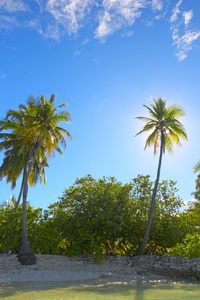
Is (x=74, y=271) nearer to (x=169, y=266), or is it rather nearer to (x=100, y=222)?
(x=100, y=222)

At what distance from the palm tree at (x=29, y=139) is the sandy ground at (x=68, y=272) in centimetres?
91

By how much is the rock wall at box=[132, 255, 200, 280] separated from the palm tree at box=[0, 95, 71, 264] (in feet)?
22.6

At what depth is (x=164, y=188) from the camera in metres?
19.8

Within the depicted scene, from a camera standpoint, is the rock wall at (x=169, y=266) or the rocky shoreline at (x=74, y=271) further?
the rock wall at (x=169, y=266)

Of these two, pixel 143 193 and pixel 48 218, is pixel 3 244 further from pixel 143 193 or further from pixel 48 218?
pixel 143 193

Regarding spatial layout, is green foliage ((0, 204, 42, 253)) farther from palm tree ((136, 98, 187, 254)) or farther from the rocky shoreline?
palm tree ((136, 98, 187, 254))

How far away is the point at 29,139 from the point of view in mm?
18094

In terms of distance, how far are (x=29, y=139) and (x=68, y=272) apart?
350 inches

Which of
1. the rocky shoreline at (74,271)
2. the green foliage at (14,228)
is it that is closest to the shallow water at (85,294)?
the rocky shoreline at (74,271)

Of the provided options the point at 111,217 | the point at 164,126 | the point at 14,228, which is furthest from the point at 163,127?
the point at 14,228

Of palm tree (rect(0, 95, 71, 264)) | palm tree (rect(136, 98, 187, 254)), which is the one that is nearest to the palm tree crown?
palm tree (rect(136, 98, 187, 254))

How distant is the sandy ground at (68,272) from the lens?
1273 centimetres

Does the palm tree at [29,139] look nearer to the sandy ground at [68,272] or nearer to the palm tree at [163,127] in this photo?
the sandy ground at [68,272]

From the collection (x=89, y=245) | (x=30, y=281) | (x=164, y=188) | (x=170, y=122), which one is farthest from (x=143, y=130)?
(x=30, y=281)
